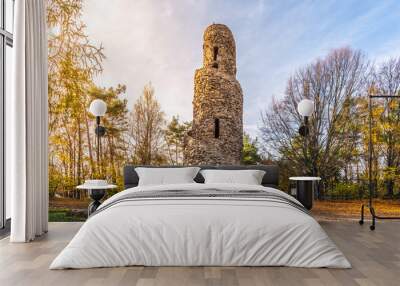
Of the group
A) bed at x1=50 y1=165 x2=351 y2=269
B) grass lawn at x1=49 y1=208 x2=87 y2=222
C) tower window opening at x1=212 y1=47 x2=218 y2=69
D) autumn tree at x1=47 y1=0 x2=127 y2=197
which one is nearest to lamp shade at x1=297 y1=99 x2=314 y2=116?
tower window opening at x1=212 y1=47 x2=218 y2=69

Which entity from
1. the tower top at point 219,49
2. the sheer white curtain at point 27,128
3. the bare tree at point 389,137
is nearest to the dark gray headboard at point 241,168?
the sheer white curtain at point 27,128

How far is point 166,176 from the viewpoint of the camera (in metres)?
5.38

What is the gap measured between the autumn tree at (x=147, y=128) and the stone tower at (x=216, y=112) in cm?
53

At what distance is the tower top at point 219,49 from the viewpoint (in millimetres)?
7215

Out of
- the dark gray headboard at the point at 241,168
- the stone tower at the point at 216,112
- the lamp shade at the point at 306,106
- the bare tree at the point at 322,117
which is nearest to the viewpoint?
the dark gray headboard at the point at 241,168

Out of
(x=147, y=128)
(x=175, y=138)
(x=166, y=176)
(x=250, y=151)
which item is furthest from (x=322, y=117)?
(x=166, y=176)

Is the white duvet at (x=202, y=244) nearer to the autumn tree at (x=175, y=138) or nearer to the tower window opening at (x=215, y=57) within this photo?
the autumn tree at (x=175, y=138)

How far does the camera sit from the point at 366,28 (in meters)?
7.12

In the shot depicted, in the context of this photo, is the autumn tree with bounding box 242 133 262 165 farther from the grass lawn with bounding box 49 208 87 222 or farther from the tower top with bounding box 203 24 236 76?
the grass lawn with bounding box 49 208 87 222

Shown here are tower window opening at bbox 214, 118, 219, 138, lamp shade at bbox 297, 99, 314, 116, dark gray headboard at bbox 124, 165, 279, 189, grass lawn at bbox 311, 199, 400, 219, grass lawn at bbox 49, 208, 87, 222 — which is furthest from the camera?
tower window opening at bbox 214, 118, 219, 138

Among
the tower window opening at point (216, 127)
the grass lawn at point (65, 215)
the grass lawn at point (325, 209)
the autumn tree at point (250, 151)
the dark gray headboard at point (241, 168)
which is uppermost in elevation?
the tower window opening at point (216, 127)

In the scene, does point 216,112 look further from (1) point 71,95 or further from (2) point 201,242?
(2) point 201,242

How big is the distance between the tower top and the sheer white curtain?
10.9ft

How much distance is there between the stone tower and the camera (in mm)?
7551
